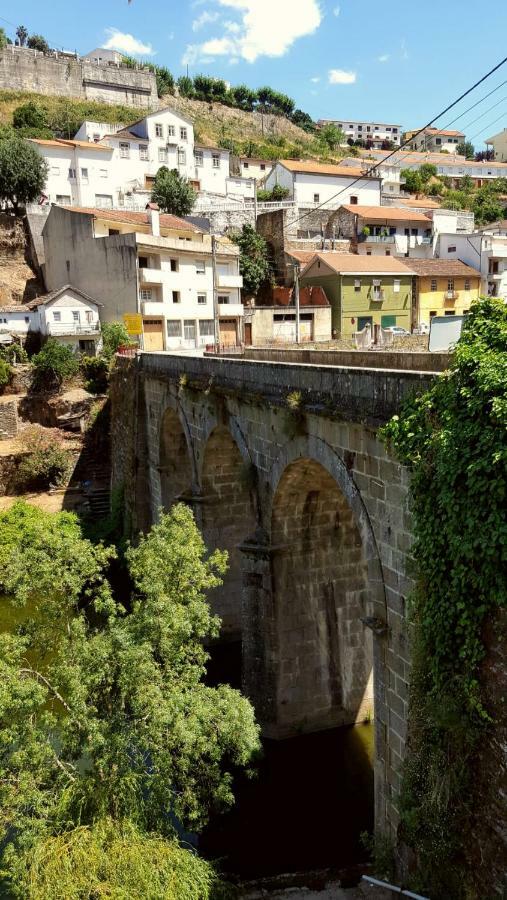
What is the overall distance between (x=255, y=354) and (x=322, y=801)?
16273mm

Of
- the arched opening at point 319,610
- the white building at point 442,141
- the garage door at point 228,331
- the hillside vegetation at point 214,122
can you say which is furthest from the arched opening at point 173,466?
the white building at point 442,141

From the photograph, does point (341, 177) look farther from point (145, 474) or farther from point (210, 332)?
point (145, 474)

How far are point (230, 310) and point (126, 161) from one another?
2782 cm

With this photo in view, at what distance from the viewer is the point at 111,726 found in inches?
369

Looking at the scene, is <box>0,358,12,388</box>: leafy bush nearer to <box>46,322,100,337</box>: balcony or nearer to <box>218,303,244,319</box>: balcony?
<box>46,322,100,337</box>: balcony

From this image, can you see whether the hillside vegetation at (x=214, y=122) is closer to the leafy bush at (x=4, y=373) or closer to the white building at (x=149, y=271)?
the white building at (x=149, y=271)

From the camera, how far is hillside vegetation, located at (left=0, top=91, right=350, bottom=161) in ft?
252

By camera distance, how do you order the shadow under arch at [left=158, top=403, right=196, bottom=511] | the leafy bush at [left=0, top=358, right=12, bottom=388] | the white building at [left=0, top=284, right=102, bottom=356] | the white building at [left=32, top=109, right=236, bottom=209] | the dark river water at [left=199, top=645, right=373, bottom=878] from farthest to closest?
the white building at [left=32, top=109, right=236, bottom=209], the white building at [left=0, top=284, right=102, bottom=356], the leafy bush at [left=0, top=358, right=12, bottom=388], the shadow under arch at [left=158, top=403, right=196, bottom=511], the dark river water at [left=199, top=645, right=373, bottom=878]

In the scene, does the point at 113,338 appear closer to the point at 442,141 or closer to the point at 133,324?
the point at 133,324

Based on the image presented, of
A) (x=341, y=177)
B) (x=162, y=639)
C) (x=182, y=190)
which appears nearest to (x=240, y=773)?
(x=162, y=639)

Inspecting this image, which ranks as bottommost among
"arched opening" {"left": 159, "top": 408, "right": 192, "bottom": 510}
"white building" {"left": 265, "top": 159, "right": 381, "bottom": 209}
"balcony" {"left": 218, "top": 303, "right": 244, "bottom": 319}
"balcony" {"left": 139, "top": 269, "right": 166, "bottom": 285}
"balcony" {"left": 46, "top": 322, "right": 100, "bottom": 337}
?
"arched opening" {"left": 159, "top": 408, "right": 192, "bottom": 510}

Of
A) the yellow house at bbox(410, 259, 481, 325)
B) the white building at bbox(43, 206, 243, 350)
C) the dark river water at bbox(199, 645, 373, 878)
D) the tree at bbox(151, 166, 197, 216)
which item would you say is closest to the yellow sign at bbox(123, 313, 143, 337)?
the white building at bbox(43, 206, 243, 350)

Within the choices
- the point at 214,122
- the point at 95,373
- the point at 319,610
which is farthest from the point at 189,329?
the point at 214,122

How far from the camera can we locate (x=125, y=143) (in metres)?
62.1
